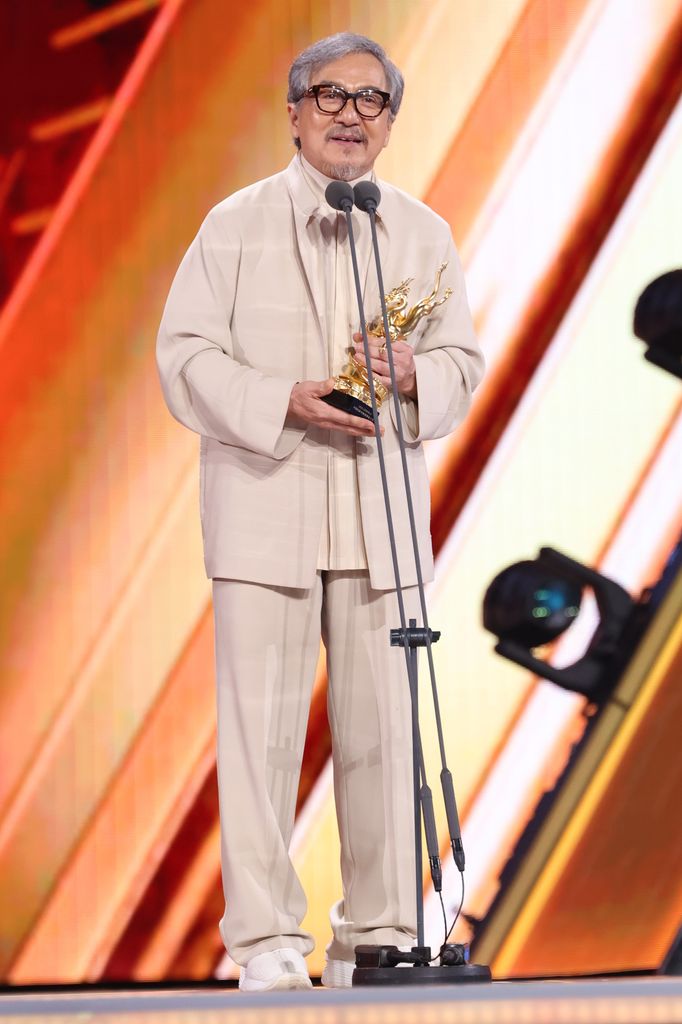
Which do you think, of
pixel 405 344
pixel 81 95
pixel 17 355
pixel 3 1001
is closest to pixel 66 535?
pixel 17 355

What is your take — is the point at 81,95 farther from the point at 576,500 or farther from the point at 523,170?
the point at 576,500

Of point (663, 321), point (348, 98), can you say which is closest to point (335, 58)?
point (348, 98)

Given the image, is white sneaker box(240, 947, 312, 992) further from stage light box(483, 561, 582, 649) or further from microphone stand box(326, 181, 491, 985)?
stage light box(483, 561, 582, 649)

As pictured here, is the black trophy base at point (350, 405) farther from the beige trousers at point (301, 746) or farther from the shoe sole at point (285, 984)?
the shoe sole at point (285, 984)

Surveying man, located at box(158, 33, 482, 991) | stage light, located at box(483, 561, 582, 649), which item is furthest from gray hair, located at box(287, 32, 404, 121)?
stage light, located at box(483, 561, 582, 649)

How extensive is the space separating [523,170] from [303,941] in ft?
5.98

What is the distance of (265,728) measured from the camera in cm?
229

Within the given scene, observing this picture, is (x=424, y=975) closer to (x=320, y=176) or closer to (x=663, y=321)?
(x=320, y=176)

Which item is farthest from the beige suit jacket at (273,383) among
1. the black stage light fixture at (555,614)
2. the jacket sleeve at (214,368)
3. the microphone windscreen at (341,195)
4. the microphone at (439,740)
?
the black stage light fixture at (555,614)

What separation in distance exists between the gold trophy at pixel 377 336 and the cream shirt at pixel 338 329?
0.25 feet

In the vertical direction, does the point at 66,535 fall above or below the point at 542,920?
above

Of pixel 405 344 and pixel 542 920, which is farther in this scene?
pixel 542 920

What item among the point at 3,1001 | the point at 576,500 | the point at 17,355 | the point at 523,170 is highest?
the point at 523,170

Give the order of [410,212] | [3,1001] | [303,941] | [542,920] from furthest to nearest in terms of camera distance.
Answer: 1. [542,920]
2. [410,212]
3. [303,941]
4. [3,1001]
